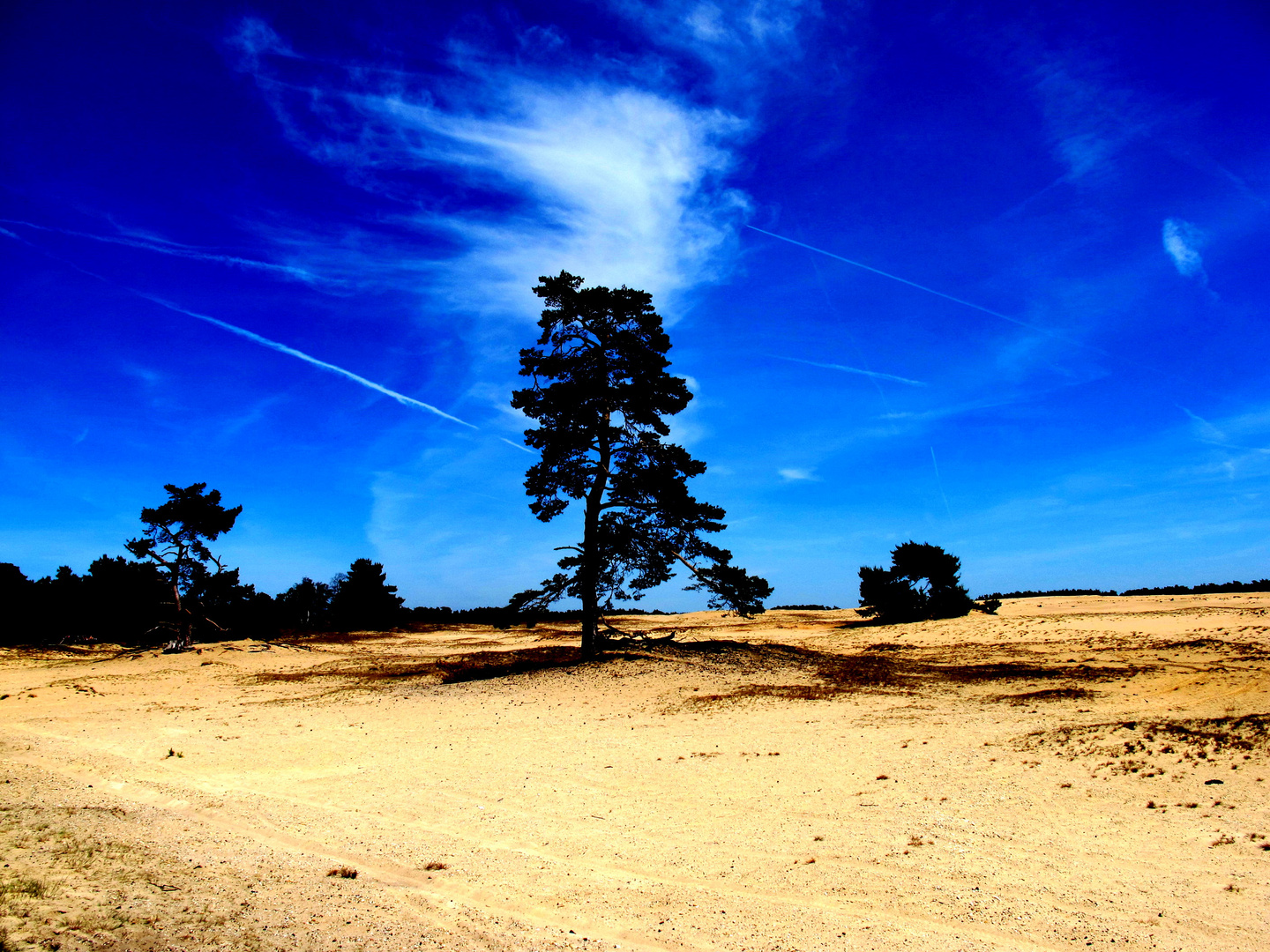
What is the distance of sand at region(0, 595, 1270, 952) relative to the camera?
4391 millimetres

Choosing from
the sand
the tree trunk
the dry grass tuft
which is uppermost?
the tree trunk

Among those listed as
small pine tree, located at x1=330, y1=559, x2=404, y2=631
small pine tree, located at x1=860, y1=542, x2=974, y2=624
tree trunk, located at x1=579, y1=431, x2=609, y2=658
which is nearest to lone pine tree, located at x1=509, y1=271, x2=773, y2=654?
tree trunk, located at x1=579, y1=431, x2=609, y2=658

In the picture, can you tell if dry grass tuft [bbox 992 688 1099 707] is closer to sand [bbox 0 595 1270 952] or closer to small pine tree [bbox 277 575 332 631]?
sand [bbox 0 595 1270 952]

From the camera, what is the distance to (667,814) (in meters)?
6.98

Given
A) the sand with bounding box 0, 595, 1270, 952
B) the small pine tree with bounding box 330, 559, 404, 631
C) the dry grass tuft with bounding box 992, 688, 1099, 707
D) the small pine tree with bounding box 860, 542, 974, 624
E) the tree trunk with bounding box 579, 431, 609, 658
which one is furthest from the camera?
the small pine tree with bounding box 330, 559, 404, 631

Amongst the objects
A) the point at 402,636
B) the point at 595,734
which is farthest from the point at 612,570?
the point at 402,636

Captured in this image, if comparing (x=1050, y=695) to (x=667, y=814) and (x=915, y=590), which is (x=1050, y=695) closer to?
(x=667, y=814)

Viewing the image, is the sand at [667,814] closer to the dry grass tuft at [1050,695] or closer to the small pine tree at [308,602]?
the dry grass tuft at [1050,695]

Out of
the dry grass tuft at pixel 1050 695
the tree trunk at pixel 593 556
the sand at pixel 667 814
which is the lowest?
the sand at pixel 667 814

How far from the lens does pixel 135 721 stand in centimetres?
1298

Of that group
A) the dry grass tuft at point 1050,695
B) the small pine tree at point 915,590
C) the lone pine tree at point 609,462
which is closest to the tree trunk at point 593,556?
the lone pine tree at point 609,462

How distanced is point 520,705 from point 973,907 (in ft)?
34.8

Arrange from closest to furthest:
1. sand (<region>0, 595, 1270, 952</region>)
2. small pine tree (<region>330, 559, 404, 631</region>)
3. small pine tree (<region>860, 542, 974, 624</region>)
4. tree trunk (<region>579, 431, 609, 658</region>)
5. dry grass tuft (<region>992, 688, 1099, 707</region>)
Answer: sand (<region>0, 595, 1270, 952</region>), dry grass tuft (<region>992, 688, 1099, 707</region>), tree trunk (<region>579, 431, 609, 658</region>), small pine tree (<region>860, 542, 974, 624</region>), small pine tree (<region>330, 559, 404, 631</region>)

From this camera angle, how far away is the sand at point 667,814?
439 cm
